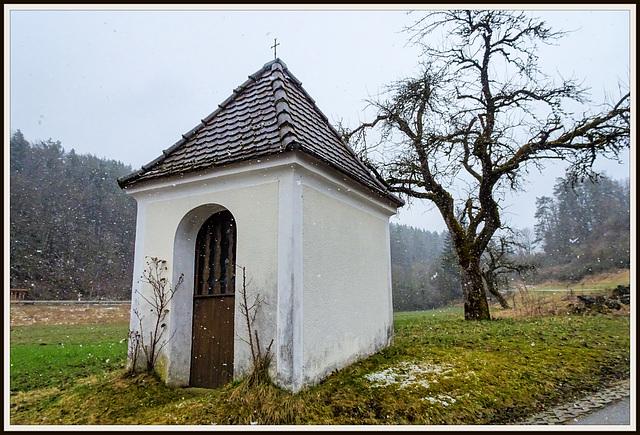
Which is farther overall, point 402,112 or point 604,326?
point 402,112

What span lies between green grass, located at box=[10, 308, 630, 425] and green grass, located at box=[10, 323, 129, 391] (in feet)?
2.33

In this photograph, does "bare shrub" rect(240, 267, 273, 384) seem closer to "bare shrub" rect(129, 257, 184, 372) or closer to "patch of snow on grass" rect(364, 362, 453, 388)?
"bare shrub" rect(129, 257, 184, 372)

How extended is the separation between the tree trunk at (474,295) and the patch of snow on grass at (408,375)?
311 inches

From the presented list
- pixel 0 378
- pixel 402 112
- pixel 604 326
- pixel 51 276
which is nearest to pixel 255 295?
pixel 0 378

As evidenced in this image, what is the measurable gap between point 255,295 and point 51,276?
25715mm

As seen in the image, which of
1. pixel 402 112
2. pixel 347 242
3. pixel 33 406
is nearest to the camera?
pixel 33 406

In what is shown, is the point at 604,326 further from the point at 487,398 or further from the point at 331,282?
the point at 331,282

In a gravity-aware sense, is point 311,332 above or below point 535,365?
above

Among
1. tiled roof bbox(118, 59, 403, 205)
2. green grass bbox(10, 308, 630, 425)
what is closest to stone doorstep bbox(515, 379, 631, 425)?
green grass bbox(10, 308, 630, 425)

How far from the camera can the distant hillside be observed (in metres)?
24.7

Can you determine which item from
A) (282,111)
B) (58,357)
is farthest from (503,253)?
(58,357)

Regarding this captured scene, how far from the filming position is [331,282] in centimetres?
583

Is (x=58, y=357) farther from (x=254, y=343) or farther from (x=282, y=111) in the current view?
(x=282, y=111)

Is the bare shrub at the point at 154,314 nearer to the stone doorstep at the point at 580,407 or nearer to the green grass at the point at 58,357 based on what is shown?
the green grass at the point at 58,357
